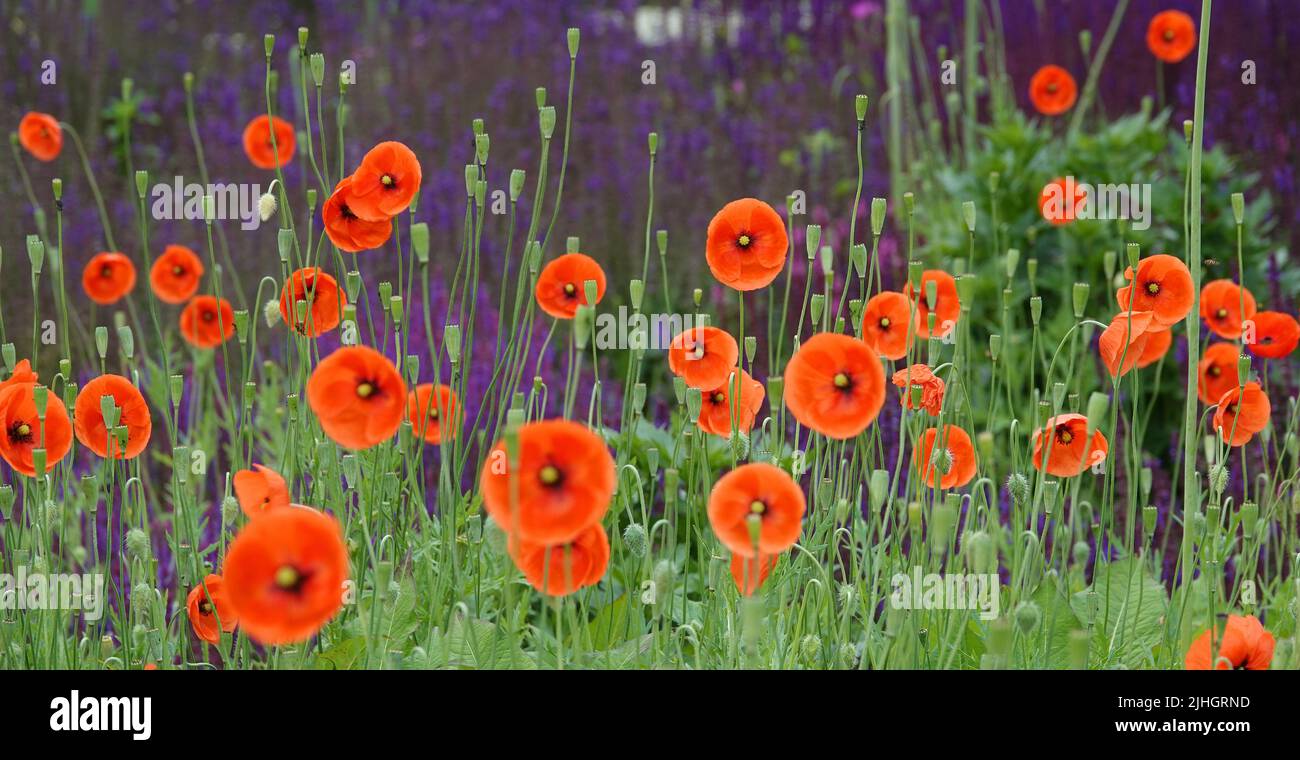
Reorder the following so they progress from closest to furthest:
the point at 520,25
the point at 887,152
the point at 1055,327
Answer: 1. the point at 1055,327
2. the point at 887,152
3. the point at 520,25

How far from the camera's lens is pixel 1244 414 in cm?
178

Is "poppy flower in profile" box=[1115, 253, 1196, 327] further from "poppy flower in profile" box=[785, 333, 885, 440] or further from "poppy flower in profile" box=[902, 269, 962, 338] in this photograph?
"poppy flower in profile" box=[785, 333, 885, 440]

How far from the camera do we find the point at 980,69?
5.45m

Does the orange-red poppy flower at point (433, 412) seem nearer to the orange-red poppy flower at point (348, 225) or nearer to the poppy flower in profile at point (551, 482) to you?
the orange-red poppy flower at point (348, 225)

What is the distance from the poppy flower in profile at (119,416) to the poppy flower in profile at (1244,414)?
137 cm

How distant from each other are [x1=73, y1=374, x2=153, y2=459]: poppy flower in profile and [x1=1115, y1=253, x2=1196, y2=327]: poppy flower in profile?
1.21 m

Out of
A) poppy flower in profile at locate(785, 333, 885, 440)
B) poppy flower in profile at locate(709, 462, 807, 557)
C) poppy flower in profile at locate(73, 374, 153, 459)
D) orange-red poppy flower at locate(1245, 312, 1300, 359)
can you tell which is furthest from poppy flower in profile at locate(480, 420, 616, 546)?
orange-red poppy flower at locate(1245, 312, 1300, 359)

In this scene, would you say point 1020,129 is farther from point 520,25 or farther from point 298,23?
point 298,23

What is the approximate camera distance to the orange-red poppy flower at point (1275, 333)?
6.52 feet

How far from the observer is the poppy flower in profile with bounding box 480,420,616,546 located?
1.13 metres

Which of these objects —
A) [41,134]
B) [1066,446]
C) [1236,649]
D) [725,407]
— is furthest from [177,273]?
[1236,649]

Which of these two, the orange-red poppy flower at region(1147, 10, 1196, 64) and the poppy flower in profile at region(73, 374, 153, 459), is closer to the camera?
the poppy flower in profile at region(73, 374, 153, 459)

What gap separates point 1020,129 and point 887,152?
1.41 m
